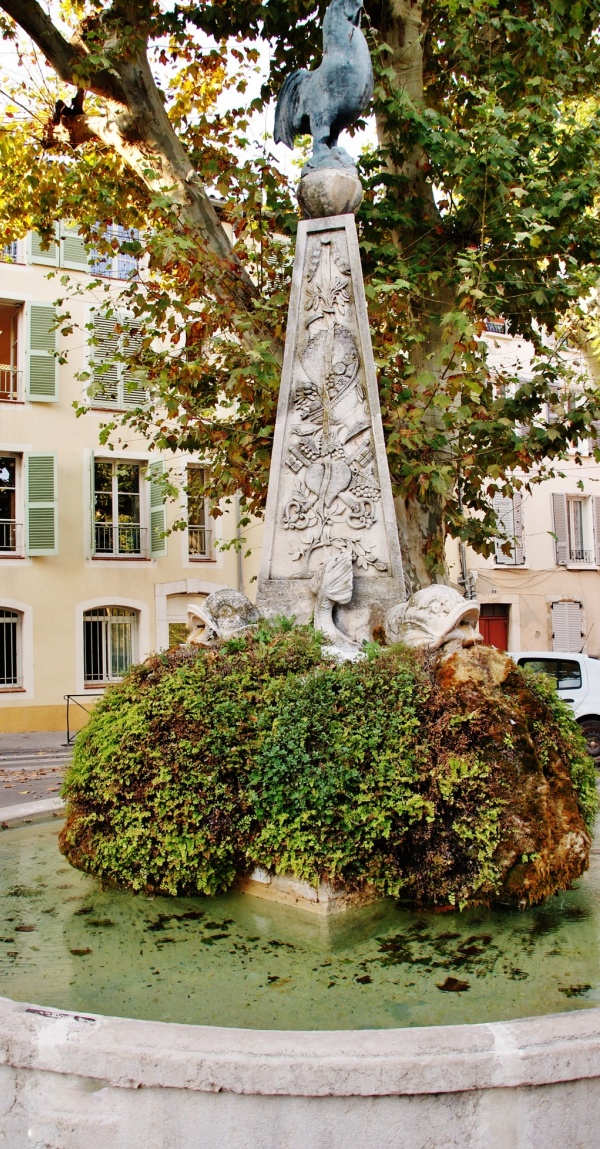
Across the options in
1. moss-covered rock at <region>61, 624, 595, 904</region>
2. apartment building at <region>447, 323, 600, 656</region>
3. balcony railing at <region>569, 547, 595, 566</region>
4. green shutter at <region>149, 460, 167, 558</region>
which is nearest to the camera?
moss-covered rock at <region>61, 624, 595, 904</region>

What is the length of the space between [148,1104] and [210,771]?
5.14 ft

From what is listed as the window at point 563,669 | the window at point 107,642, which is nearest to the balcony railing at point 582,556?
the window at point 107,642

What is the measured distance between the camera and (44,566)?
19.2 metres

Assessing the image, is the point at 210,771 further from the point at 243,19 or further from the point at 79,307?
the point at 79,307

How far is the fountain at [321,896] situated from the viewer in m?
2.29

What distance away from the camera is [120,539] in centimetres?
2036

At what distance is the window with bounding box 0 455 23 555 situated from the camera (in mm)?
19062

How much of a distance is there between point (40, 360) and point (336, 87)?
48.8 ft

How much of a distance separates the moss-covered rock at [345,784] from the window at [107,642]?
1597cm

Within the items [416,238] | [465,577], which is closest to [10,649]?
[465,577]

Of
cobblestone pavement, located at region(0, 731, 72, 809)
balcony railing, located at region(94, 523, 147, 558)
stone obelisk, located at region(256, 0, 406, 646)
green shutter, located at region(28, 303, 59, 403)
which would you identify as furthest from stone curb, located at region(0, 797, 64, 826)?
green shutter, located at region(28, 303, 59, 403)

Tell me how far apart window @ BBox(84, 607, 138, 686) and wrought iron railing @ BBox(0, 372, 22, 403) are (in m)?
4.79

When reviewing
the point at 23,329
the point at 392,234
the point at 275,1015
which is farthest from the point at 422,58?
the point at 23,329

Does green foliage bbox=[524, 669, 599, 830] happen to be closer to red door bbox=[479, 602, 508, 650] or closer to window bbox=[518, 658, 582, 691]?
window bbox=[518, 658, 582, 691]
